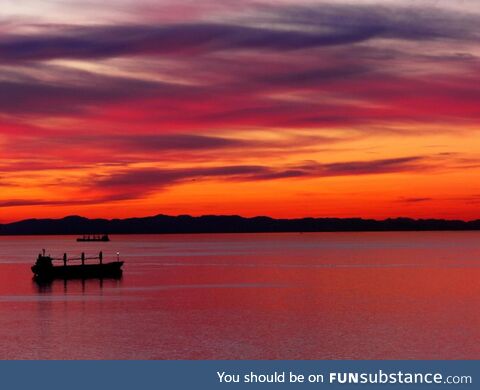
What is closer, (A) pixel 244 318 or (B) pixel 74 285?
(A) pixel 244 318

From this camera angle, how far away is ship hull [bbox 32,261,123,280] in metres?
107

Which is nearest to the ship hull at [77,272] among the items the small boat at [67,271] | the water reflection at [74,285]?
the small boat at [67,271]

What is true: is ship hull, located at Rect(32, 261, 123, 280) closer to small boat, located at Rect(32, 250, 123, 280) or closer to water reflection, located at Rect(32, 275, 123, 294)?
small boat, located at Rect(32, 250, 123, 280)

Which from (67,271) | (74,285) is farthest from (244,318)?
(67,271)

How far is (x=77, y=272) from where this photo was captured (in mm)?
109312

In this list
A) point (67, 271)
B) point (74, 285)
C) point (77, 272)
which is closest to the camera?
point (74, 285)

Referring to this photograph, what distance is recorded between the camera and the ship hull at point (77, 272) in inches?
4227

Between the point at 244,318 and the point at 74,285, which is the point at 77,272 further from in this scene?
the point at 244,318

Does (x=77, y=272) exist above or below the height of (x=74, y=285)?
above

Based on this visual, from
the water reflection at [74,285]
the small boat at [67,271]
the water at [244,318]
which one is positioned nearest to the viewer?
the water at [244,318]

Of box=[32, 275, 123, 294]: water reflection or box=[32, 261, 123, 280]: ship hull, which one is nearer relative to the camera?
box=[32, 275, 123, 294]: water reflection

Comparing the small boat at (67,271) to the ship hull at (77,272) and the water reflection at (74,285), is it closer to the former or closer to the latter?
the ship hull at (77,272)

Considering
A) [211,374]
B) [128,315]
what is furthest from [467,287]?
[211,374]

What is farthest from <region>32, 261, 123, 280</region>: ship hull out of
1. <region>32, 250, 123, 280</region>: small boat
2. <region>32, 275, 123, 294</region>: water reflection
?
<region>32, 275, 123, 294</region>: water reflection
